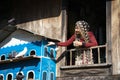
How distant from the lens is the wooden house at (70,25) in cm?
696

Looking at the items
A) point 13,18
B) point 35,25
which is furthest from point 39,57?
point 13,18

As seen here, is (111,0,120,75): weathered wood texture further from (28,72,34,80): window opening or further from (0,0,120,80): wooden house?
(28,72,34,80): window opening

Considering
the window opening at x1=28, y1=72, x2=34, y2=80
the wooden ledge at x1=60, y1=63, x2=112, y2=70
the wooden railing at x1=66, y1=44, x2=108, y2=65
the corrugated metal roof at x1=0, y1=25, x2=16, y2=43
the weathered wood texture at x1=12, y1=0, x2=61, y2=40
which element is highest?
the weathered wood texture at x1=12, y1=0, x2=61, y2=40

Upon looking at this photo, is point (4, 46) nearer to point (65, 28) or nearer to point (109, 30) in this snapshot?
point (65, 28)

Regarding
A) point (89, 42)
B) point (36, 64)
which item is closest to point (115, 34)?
point (89, 42)

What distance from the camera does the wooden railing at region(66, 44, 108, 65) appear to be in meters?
7.27

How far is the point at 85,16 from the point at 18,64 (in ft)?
6.27

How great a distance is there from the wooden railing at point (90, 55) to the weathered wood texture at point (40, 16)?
480 millimetres

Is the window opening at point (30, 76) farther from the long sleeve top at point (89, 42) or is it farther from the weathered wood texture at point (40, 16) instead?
the weathered wood texture at point (40, 16)

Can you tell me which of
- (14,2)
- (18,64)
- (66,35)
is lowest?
(18,64)

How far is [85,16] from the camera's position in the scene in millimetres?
8516

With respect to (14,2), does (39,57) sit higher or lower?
lower

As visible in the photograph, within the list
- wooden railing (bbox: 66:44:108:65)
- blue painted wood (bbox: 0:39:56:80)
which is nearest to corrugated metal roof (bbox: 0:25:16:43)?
blue painted wood (bbox: 0:39:56:80)

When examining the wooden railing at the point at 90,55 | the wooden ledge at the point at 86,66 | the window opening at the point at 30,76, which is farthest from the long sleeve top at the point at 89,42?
the window opening at the point at 30,76
